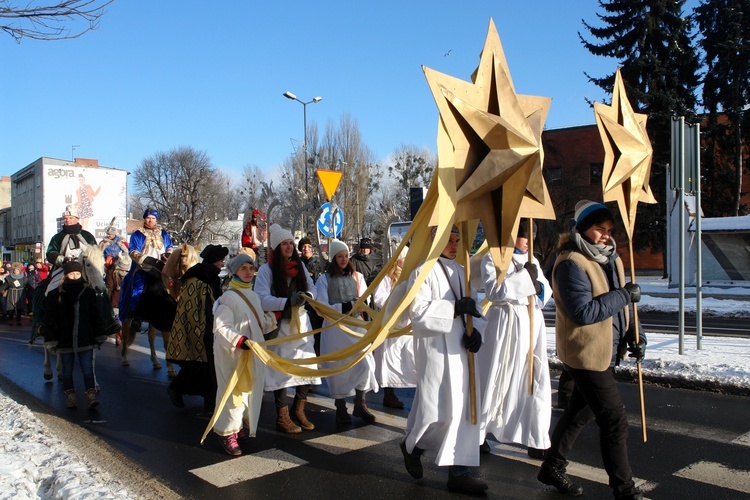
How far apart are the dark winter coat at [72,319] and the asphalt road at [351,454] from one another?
2.45 feet

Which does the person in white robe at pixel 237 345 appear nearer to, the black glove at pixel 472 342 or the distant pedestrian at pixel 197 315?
the distant pedestrian at pixel 197 315

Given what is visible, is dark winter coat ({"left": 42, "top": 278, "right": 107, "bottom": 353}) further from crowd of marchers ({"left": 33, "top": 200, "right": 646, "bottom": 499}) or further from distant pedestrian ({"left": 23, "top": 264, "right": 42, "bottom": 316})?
distant pedestrian ({"left": 23, "top": 264, "right": 42, "bottom": 316})

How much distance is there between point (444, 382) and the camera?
4.43m

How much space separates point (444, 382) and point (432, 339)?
30cm

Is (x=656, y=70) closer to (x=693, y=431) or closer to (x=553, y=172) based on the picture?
(x=553, y=172)

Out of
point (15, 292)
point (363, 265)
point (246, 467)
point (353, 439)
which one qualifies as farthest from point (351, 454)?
point (15, 292)

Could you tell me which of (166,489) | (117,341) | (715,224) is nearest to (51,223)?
(117,341)

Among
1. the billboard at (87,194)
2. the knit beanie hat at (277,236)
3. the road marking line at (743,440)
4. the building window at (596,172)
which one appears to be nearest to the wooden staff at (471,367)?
the knit beanie hat at (277,236)

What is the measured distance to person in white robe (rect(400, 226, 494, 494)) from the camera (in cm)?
437

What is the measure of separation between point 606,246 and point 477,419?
1.47 m

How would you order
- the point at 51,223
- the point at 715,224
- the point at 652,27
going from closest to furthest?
the point at 715,224 → the point at 652,27 → the point at 51,223

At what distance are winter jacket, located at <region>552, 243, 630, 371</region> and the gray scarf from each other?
37mm

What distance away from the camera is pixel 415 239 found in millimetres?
4773

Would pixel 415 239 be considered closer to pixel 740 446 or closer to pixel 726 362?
pixel 740 446
